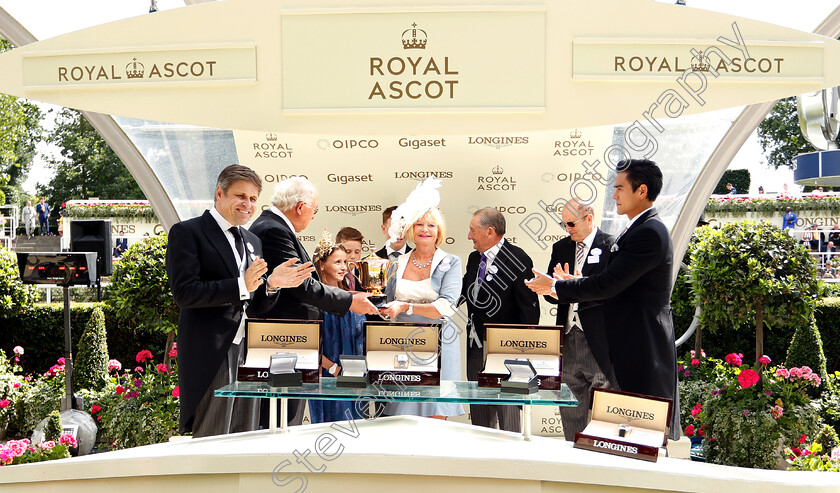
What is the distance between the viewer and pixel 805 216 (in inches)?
660

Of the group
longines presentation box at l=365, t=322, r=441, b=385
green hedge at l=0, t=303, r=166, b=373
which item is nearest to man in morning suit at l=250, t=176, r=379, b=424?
longines presentation box at l=365, t=322, r=441, b=385

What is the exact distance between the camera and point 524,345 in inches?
104

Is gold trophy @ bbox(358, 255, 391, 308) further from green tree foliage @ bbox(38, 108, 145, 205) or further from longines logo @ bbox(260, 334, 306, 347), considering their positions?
green tree foliage @ bbox(38, 108, 145, 205)

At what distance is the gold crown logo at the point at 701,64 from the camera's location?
9.27ft

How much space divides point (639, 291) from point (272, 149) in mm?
2380

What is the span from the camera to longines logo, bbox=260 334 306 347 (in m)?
2.69

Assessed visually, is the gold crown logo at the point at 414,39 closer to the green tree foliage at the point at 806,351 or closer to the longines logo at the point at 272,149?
the longines logo at the point at 272,149

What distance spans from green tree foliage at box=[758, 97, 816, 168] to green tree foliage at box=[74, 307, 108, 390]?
29.5 meters

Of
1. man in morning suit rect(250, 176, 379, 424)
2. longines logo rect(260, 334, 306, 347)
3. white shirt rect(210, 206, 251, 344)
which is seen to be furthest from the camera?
man in morning suit rect(250, 176, 379, 424)

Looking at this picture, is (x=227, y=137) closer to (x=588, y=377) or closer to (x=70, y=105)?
(x=70, y=105)

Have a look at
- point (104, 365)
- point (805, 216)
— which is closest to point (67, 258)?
point (104, 365)

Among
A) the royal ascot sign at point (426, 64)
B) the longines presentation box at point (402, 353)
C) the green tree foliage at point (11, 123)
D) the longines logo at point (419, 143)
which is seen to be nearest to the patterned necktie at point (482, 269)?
the longines logo at point (419, 143)

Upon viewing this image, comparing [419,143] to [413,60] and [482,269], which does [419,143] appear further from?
[413,60]

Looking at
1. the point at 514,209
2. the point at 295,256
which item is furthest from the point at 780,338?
the point at 295,256
